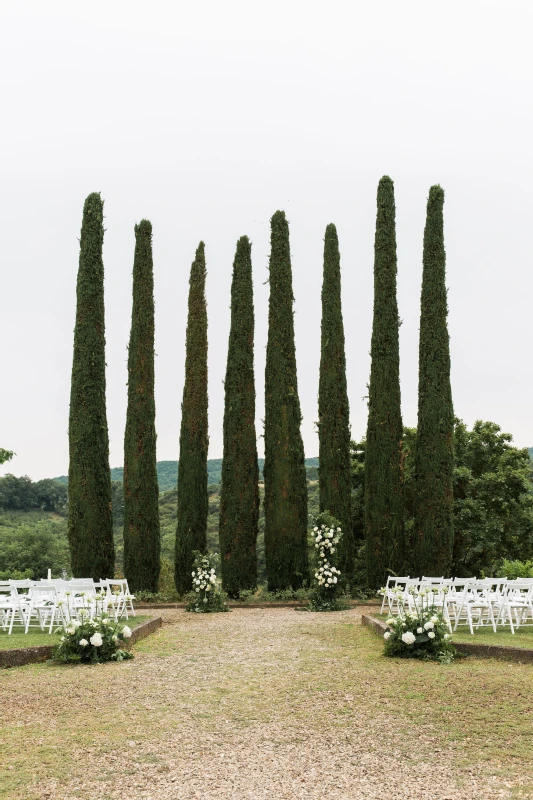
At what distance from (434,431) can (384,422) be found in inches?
52.1

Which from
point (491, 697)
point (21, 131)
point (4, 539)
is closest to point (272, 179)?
point (21, 131)

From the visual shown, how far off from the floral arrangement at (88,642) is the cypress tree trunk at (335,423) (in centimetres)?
1101

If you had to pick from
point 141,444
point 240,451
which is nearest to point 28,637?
point 141,444

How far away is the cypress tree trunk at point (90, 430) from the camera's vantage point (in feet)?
61.9

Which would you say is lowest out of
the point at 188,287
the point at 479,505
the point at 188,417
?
the point at 479,505

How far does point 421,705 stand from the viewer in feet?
21.1

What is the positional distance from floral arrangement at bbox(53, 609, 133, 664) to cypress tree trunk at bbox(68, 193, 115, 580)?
32.7 ft

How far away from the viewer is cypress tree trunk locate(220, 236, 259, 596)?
64.2 feet

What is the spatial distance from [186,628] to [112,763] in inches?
318

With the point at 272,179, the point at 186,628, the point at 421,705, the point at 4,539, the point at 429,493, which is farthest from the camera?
the point at 4,539

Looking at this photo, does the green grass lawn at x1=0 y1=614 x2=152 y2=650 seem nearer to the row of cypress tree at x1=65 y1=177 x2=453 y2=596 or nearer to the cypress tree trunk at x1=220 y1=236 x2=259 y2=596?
the row of cypress tree at x1=65 y1=177 x2=453 y2=596

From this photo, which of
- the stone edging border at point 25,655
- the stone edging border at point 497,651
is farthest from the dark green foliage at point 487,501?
the stone edging border at point 25,655

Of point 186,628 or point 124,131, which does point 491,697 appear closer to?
point 186,628

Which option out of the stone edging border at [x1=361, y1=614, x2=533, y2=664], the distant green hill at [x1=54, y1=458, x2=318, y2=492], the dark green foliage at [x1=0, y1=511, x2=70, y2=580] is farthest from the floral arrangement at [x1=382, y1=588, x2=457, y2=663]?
the distant green hill at [x1=54, y1=458, x2=318, y2=492]
